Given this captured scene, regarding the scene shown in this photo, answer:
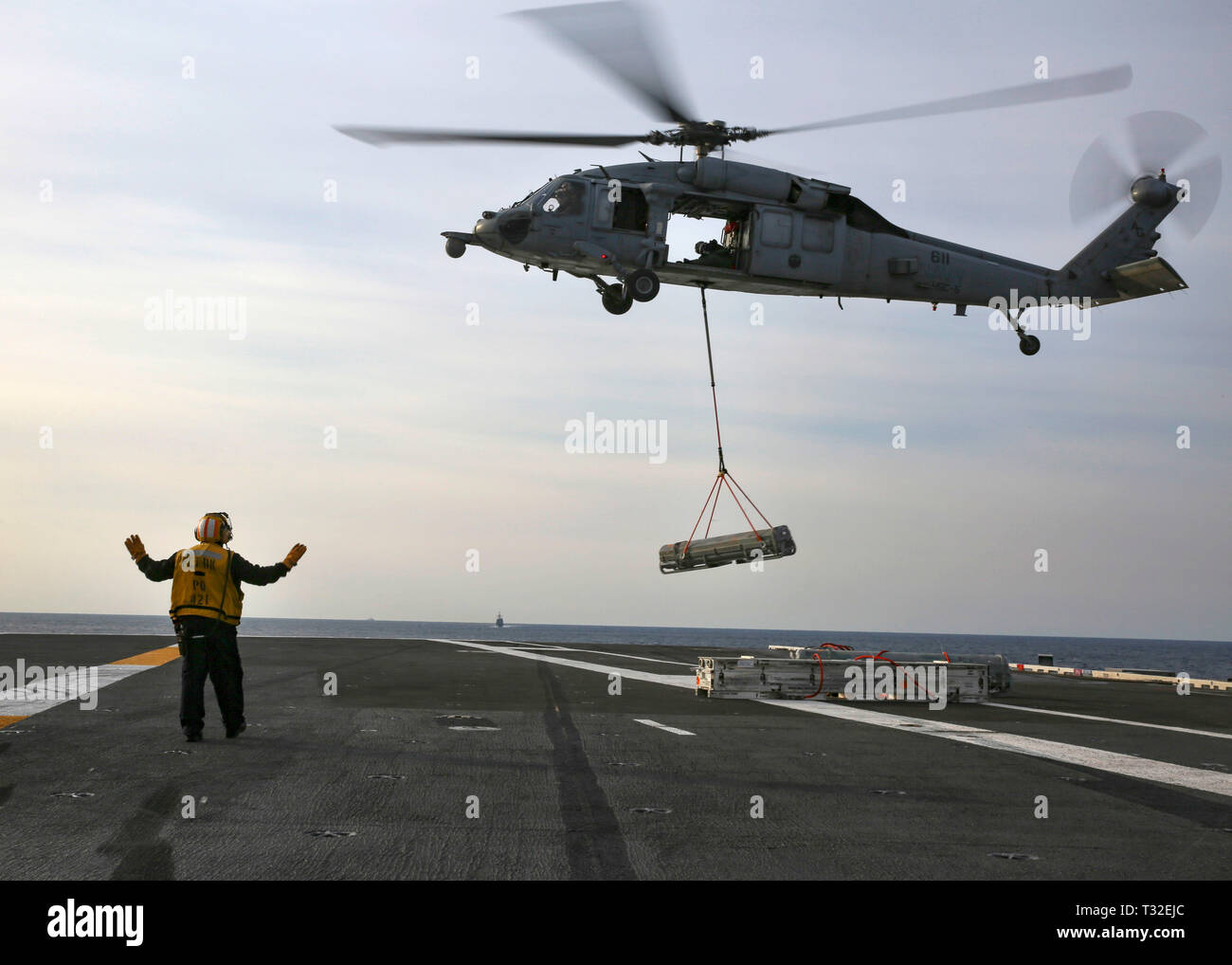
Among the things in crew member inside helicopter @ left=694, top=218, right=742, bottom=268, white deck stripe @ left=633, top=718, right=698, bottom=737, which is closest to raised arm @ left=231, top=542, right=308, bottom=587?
white deck stripe @ left=633, top=718, right=698, bottom=737

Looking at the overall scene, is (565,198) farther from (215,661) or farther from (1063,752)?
(1063,752)

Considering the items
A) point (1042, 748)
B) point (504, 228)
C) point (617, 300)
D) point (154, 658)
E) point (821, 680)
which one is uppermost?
point (504, 228)

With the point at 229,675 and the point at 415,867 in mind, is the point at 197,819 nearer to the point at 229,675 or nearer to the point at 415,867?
the point at 415,867

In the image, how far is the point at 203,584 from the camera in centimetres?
1174

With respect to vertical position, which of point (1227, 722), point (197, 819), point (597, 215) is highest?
point (597, 215)

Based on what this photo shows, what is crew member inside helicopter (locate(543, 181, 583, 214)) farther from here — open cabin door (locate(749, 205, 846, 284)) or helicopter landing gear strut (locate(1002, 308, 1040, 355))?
helicopter landing gear strut (locate(1002, 308, 1040, 355))

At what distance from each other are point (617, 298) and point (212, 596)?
11802 mm

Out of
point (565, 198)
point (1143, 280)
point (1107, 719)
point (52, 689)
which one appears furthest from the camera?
point (1143, 280)

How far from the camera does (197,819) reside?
717 centimetres

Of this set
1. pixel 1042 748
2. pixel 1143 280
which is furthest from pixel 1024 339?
pixel 1042 748

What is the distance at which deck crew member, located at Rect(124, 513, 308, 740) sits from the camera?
11.5 m
